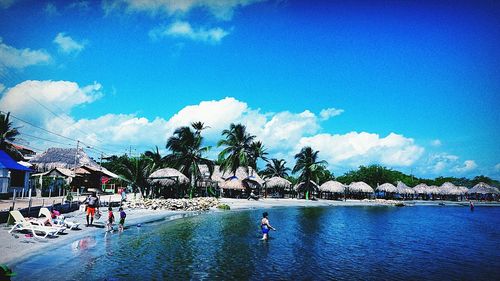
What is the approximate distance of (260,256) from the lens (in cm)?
1527

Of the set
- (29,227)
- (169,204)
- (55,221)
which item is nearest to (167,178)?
(169,204)

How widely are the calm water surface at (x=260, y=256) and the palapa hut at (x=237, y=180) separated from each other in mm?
22370

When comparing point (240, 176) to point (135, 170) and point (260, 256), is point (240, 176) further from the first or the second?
point (260, 256)

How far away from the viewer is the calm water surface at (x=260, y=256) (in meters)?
11.8

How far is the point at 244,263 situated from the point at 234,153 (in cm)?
3342

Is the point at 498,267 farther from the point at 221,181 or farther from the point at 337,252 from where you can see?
the point at 221,181

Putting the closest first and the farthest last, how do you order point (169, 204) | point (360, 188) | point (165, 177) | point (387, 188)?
point (169, 204)
point (165, 177)
point (360, 188)
point (387, 188)

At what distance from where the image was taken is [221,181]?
49406 millimetres

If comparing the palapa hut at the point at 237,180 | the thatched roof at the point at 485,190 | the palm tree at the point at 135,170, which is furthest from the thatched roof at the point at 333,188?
the thatched roof at the point at 485,190

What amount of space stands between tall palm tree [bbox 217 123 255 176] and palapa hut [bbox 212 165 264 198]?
1361mm

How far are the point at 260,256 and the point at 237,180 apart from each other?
32.4m

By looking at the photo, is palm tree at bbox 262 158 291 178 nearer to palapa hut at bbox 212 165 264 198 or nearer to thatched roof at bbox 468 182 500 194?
palapa hut at bbox 212 165 264 198

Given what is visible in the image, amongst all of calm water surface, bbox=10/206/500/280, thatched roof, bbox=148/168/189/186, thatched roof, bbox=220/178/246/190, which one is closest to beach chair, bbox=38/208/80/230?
calm water surface, bbox=10/206/500/280

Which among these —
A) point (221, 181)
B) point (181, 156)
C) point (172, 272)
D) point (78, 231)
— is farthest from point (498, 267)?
point (221, 181)
